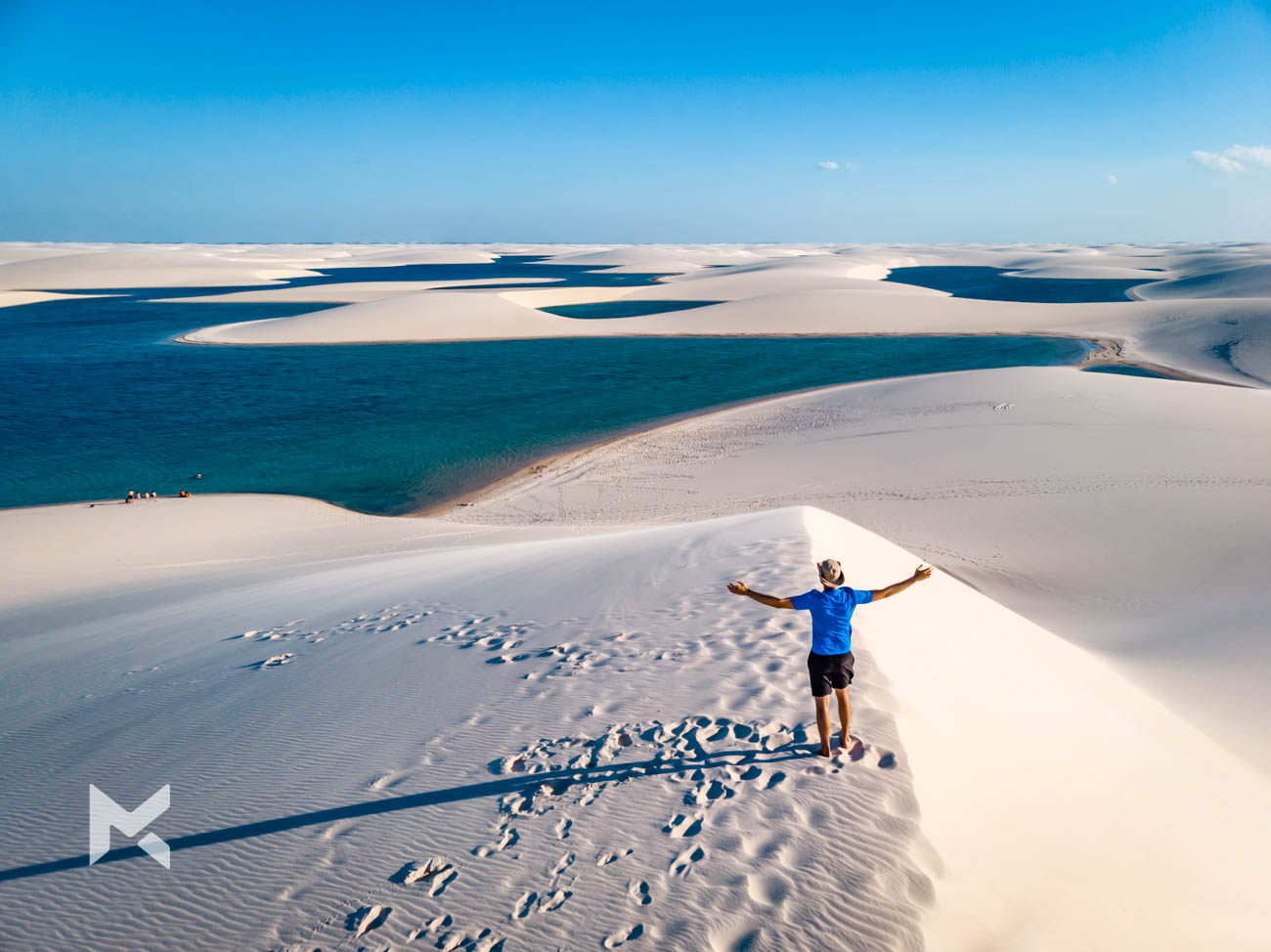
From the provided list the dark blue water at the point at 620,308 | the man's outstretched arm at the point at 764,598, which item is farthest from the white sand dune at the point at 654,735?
the dark blue water at the point at 620,308

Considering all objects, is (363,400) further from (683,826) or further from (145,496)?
(683,826)

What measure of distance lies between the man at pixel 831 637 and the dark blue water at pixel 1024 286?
185 ft

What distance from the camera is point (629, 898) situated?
11.1 ft

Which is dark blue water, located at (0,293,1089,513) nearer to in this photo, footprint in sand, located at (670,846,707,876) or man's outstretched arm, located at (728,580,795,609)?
man's outstretched arm, located at (728,580,795,609)

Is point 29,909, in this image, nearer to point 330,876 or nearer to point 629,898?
point 330,876

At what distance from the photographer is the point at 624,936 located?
Answer: 10.5 feet

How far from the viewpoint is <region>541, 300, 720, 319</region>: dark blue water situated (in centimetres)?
5148

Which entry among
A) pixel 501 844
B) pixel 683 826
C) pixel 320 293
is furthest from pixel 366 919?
pixel 320 293

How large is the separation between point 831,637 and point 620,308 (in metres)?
52.2

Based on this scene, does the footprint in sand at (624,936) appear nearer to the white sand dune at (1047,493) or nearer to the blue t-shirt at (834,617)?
the blue t-shirt at (834,617)

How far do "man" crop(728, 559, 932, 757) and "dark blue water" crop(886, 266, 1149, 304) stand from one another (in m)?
56.3

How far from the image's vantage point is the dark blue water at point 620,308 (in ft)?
169
